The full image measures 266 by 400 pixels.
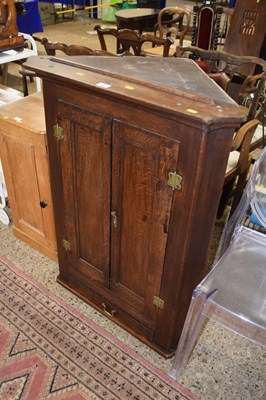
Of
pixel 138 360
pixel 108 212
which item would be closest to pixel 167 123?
pixel 108 212

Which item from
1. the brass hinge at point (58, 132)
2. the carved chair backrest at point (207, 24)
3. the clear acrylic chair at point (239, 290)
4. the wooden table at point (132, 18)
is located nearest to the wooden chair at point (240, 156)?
the clear acrylic chair at point (239, 290)

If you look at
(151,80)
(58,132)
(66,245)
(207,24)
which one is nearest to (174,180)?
(151,80)

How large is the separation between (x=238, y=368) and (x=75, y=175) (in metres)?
1.01

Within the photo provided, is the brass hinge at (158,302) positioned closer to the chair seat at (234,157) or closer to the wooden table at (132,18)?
the chair seat at (234,157)

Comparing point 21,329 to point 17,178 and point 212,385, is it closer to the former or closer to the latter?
point 17,178

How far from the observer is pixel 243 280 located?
119 cm

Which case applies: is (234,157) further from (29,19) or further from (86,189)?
(29,19)

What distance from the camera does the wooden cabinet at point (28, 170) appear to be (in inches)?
63.0

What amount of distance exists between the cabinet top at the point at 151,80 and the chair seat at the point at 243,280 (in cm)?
53

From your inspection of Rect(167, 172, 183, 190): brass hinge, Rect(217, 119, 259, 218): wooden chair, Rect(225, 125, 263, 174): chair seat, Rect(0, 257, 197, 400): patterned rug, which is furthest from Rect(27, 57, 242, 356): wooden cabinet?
Rect(225, 125, 263, 174): chair seat

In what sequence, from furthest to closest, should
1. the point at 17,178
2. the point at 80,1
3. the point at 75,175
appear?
the point at 80,1 → the point at 17,178 → the point at 75,175

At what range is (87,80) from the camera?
112 cm

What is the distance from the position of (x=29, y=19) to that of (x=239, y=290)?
4.74 m

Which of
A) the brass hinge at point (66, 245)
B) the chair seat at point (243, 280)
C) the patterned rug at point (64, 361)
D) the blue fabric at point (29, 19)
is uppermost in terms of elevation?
the blue fabric at point (29, 19)
